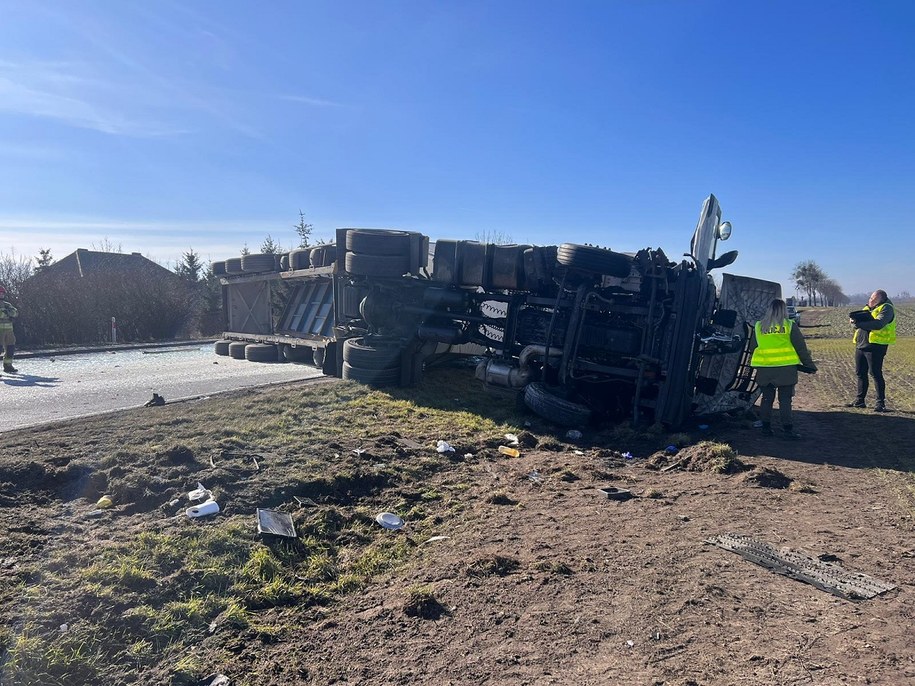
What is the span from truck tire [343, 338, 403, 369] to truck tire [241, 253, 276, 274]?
5813 millimetres

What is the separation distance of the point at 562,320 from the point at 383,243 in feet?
10.7

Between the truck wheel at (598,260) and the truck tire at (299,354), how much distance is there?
725 centimetres

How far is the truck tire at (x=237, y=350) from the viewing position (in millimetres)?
14069

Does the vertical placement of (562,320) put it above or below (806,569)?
above

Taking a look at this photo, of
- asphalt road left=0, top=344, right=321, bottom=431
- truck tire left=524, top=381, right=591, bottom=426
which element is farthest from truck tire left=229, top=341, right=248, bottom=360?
truck tire left=524, top=381, right=591, bottom=426

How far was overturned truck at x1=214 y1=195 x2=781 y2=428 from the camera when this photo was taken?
280 inches

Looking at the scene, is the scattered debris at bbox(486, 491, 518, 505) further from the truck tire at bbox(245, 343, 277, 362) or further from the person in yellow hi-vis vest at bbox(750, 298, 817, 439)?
the truck tire at bbox(245, 343, 277, 362)

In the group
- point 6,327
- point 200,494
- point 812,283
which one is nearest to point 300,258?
point 6,327

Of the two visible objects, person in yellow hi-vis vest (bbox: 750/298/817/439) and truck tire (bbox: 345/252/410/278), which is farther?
truck tire (bbox: 345/252/410/278)

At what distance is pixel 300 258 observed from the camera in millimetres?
12742

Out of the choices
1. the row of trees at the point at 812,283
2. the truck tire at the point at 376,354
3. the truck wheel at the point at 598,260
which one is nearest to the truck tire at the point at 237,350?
the truck tire at the point at 376,354

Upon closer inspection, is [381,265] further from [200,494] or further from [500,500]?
[200,494]

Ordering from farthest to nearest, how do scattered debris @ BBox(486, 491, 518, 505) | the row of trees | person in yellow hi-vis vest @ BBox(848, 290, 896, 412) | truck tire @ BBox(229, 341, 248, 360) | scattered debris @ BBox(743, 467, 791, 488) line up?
the row of trees
truck tire @ BBox(229, 341, 248, 360)
person in yellow hi-vis vest @ BBox(848, 290, 896, 412)
scattered debris @ BBox(743, 467, 791, 488)
scattered debris @ BBox(486, 491, 518, 505)

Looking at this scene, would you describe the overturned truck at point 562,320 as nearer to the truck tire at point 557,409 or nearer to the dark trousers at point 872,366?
the truck tire at point 557,409
